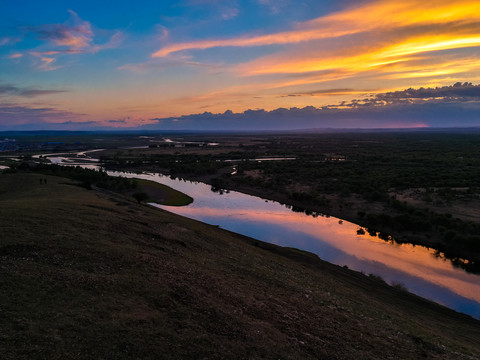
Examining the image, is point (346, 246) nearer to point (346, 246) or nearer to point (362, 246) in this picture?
point (346, 246)

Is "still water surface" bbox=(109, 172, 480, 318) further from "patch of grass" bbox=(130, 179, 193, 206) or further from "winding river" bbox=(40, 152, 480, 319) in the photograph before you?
"patch of grass" bbox=(130, 179, 193, 206)

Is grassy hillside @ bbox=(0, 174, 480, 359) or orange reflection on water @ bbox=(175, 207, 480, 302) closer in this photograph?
grassy hillside @ bbox=(0, 174, 480, 359)

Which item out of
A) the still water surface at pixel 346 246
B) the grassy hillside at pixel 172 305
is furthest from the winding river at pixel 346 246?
the grassy hillside at pixel 172 305

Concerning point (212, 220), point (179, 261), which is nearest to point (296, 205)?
point (212, 220)

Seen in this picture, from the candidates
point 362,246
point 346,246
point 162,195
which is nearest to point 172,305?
point 346,246

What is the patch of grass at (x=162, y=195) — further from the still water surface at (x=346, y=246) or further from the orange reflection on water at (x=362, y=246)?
the orange reflection on water at (x=362, y=246)

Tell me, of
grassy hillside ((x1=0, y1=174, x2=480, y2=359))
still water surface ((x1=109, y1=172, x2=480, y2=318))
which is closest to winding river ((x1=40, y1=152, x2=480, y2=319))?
still water surface ((x1=109, y1=172, x2=480, y2=318))

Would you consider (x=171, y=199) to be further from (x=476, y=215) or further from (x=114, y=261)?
(x=476, y=215)
